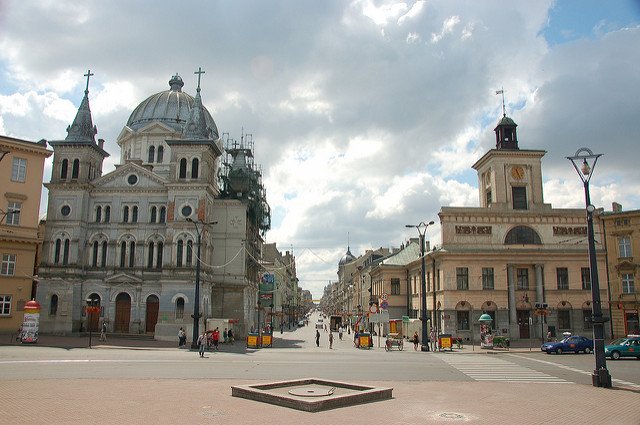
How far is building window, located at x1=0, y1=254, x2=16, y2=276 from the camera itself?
4872 centimetres

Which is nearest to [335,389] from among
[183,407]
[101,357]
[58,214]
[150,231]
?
[183,407]

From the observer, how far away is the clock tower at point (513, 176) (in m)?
57.8

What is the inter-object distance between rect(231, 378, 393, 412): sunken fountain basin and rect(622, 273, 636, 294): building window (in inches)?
1851

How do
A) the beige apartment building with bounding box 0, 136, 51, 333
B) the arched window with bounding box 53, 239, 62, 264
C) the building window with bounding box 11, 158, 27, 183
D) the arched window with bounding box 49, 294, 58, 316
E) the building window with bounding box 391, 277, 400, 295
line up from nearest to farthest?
the beige apartment building with bounding box 0, 136, 51, 333
the building window with bounding box 11, 158, 27, 183
the arched window with bounding box 49, 294, 58, 316
the arched window with bounding box 53, 239, 62, 264
the building window with bounding box 391, 277, 400, 295

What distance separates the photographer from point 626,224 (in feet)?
178

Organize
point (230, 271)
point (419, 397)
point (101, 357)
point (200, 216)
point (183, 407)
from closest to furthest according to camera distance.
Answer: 1. point (183, 407)
2. point (419, 397)
3. point (101, 357)
4. point (200, 216)
5. point (230, 271)

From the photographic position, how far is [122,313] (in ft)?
173

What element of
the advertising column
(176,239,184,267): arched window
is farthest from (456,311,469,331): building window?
the advertising column

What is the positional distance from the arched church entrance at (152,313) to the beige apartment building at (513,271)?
27.5 metres

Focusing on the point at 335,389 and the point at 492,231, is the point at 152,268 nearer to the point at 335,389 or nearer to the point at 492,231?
the point at 492,231

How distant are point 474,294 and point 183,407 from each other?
4287cm

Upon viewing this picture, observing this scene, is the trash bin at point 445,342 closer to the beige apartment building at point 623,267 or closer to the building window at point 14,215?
the beige apartment building at point 623,267

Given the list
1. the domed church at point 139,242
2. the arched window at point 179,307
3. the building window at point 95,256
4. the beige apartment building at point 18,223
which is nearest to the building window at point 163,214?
the domed church at point 139,242

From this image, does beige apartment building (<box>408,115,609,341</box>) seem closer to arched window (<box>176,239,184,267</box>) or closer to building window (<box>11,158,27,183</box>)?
arched window (<box>176,239,184,267</box>)
